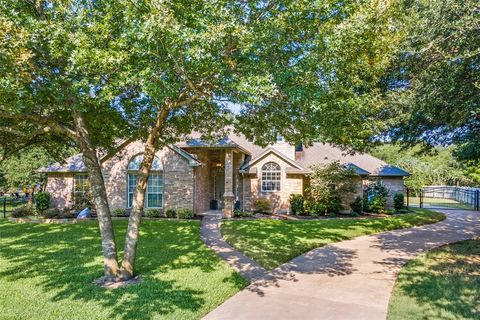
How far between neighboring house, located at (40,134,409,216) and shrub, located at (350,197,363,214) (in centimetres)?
53

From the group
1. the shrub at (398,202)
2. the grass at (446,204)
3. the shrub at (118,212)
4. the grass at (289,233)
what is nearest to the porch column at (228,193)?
the grass at (289,233)

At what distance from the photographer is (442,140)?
13180 mm

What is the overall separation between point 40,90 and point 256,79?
5033mm

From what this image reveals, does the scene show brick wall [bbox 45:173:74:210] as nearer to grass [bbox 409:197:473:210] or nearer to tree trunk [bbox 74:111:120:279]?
tree trunk [bbox 74:111:120:279]

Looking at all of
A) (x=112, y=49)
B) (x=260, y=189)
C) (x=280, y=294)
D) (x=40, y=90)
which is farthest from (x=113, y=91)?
(x=260, y=189)

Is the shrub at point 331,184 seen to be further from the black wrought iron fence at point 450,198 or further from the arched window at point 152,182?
the arched window at point 152,182

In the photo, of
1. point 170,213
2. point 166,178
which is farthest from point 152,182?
point 170,213

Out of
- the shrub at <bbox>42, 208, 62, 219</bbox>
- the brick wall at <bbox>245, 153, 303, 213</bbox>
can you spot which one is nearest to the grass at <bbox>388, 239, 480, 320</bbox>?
the brick wall at <bbox>245, 153, 303, 213</bbox>

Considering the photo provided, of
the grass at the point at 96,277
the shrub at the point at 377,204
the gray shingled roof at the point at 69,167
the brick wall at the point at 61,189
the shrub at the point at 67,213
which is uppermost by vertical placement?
the gray shingled roof at the point at 69,167

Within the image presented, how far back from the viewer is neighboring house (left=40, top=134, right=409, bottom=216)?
65.1 ft

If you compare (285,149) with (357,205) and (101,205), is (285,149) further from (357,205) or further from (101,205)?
(101,205)

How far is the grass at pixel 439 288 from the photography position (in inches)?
248

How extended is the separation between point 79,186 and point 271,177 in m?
12.2

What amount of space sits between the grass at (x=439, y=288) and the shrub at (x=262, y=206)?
11357 millimetres
